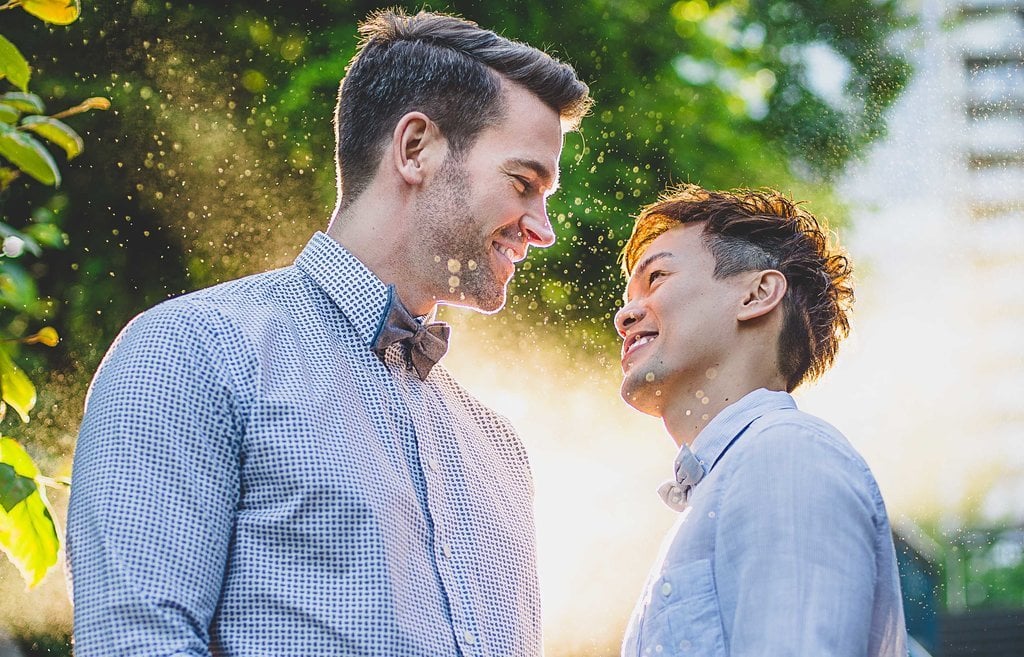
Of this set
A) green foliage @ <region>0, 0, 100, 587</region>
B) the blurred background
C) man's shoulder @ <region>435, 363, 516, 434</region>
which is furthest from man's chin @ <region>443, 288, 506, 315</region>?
the blurred background

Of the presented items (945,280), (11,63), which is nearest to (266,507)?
(11,63)

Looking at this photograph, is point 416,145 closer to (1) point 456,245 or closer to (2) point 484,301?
(1) point 456,245

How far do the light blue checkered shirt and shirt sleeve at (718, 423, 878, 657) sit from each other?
362 millimetres

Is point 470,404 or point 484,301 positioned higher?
point 484,301

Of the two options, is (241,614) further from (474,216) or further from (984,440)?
(984,440)

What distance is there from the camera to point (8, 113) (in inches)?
69.4

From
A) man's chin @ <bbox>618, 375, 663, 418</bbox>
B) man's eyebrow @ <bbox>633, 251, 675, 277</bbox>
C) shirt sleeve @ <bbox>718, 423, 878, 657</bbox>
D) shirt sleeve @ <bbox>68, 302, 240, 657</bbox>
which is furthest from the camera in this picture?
man's eyebrow @ <bbox>633, 251, 675, 277</bbox>

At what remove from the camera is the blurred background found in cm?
557

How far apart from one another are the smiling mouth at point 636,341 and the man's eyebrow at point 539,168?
41cm

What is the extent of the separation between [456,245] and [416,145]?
205 mm

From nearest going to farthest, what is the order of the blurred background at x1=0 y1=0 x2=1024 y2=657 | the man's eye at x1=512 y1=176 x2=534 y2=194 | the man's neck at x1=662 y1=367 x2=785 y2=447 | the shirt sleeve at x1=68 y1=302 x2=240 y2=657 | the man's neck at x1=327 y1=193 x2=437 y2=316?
the shirt sleeve at x1=68 y1=302 x2=240 y2=657 → the man's neck at x1=327 y1=193 x2=437 y2=316 → the man's eye at x1=512 y1=176 x2=534 y2=194 → the man's neck at x1=662 y1=367 x2=785 y2=447 → the blurred background at x1=0 y1=0 x2=1024 y2=657

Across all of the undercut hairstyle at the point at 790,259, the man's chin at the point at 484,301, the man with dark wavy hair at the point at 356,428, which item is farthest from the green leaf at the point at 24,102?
the undercut hairstyle at the point at 790,259

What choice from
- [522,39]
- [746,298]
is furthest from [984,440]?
[746,298]

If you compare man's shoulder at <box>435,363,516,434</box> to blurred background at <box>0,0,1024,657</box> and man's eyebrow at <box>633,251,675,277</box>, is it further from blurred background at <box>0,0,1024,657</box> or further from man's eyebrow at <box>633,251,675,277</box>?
blurred background at <box>0,0,1024,657</box>
